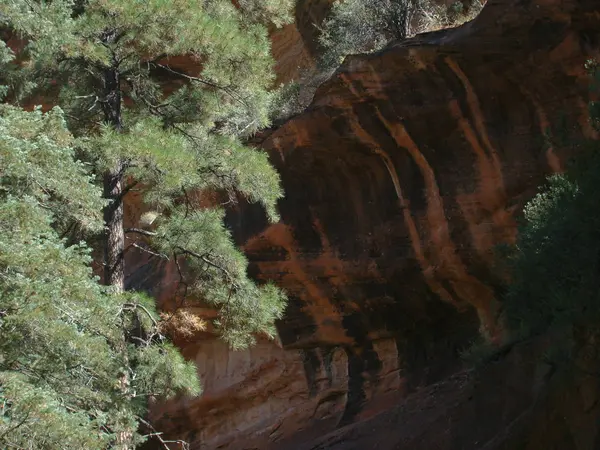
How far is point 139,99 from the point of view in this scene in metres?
10.6

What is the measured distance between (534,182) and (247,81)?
13.7 ft

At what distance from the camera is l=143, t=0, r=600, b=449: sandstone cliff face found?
9.94 metres

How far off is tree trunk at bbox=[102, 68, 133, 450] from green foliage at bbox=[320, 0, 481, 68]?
5539 mm

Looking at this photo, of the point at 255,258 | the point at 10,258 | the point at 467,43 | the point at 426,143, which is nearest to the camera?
the point at 10,258

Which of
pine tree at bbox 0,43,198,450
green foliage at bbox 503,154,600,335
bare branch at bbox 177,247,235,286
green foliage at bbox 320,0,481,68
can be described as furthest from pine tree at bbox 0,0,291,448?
green foliage at bbox 320,0,481,68

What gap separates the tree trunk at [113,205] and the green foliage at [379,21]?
18.2 feet

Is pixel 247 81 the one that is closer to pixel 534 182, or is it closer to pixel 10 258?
pixel 534 182

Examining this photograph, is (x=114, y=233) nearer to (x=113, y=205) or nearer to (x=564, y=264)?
(x=113, y=205)

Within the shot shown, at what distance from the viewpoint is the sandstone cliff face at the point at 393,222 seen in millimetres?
9938

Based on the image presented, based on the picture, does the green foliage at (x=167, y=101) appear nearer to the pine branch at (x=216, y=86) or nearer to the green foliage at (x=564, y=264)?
the pine branch at (x=216, y=86)

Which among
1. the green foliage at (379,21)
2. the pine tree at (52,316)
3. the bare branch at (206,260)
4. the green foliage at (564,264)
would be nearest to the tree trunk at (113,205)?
the bare branch at (206,260)

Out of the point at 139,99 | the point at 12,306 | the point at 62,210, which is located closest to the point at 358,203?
the point at 139,99

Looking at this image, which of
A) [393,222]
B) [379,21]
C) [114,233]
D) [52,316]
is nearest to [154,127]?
[114,233]

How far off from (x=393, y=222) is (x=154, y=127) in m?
4.36
